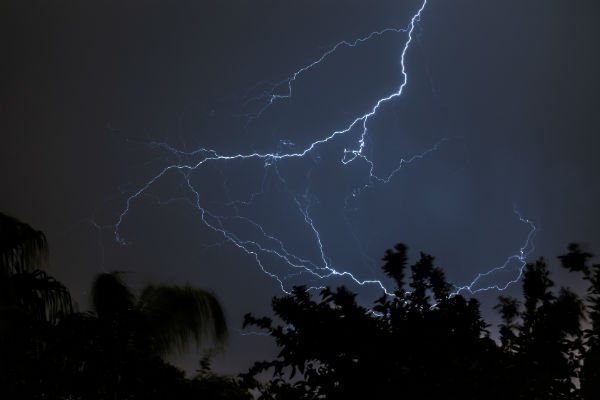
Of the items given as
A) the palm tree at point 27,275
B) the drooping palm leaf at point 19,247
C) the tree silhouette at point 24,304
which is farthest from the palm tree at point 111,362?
the drooping palm leaf at point 19,247

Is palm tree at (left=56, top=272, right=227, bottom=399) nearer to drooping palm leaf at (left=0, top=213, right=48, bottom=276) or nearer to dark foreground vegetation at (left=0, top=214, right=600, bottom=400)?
dark foreground vegetation at (left=0, top=214, right=600, bottom=400)

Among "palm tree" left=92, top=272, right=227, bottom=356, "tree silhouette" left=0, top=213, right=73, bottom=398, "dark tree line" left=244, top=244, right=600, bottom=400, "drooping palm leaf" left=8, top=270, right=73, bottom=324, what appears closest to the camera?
"dark tree line" left=244, top=244, right=600, bottom=400

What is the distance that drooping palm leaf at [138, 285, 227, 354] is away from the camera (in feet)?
18.4

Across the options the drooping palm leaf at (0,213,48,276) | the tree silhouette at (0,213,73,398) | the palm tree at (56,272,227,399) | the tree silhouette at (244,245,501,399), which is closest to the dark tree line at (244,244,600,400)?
the tree silhouette at (244,245,501,399)

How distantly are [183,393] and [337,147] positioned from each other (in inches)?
476

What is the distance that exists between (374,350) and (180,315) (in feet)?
11.9

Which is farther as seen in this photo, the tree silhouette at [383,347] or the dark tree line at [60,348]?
the dark tree line at [60,348]

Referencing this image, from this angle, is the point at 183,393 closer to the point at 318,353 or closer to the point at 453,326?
the point at 318,353

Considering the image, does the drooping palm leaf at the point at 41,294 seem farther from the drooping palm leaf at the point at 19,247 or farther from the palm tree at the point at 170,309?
the palm tree at the point at 170,309

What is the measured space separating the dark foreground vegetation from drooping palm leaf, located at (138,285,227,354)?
1.76 m

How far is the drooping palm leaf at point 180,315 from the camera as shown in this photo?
562cm

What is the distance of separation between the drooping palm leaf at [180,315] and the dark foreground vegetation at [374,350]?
1760 millimetres

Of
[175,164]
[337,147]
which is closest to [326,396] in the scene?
[175,164]

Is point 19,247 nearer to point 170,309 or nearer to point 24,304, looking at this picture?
point 24,304
